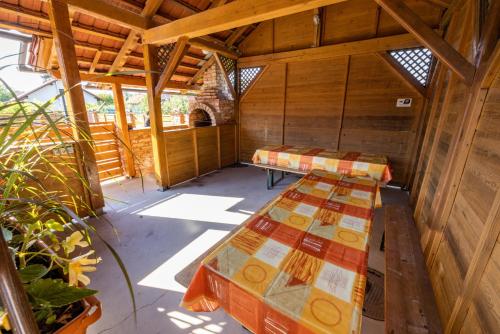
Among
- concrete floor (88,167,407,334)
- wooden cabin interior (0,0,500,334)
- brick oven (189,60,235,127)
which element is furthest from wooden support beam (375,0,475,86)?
brick oven (189,60,235,127)

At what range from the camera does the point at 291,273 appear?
3.29 feet

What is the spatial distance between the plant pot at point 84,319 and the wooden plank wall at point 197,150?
11.3 feet

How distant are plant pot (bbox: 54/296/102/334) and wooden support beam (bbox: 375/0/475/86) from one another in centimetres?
266

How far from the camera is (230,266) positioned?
3.45 feet

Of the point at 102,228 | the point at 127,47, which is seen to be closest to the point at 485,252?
the point at 102,228

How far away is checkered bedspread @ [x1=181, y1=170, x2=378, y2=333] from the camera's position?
2.73 ft

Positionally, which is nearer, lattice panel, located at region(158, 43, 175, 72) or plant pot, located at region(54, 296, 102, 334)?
plant pot, located at region(54, 296, 102, 334)

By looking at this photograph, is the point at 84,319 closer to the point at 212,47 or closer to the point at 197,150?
the point at 197,150

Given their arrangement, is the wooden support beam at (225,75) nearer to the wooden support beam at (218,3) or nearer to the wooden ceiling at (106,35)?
the wooden ceiling at (106,35)

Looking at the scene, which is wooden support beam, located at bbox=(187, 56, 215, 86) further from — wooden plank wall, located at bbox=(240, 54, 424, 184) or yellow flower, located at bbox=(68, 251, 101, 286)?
yellow flower, located at bbox=(68, 251, 101, 286)

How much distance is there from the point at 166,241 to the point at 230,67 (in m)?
4.50

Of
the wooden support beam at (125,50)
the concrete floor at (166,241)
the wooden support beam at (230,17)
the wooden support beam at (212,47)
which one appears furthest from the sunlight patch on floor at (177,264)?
the wooden support beam at (125,50)

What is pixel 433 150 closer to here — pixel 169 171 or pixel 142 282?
pixel 142 282

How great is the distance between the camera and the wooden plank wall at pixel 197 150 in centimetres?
408
